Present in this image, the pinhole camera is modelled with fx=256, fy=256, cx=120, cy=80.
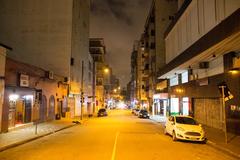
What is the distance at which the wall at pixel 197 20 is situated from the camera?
2002 centimetres

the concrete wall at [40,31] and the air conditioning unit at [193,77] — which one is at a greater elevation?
the concrete wall at [40,31]

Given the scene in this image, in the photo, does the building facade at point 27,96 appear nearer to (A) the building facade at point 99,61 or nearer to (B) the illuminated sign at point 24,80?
(B) the illuminated sign at point 24,80

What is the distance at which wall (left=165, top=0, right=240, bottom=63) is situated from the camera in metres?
20.0

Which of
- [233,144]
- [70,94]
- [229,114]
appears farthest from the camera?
[70,94]

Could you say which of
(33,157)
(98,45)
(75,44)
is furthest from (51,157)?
(98,45)

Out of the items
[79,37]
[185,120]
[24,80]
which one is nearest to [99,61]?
[79,37]

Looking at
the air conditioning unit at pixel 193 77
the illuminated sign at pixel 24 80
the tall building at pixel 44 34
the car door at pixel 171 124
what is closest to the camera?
the car door at pixel 171 124

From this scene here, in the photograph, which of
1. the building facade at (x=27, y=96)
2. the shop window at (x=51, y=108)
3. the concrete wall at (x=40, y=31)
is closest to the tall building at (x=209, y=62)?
the building facade at (x=27, y=96)

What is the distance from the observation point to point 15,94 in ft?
74.0

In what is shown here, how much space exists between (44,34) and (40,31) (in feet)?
3.11

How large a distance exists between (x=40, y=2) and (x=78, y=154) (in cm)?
3994

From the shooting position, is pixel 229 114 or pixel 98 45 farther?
pixel 98 45

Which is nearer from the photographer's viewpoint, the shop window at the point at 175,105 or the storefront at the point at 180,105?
the storefront at the point at 180,105

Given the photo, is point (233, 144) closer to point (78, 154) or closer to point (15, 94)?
point (78, 154)
